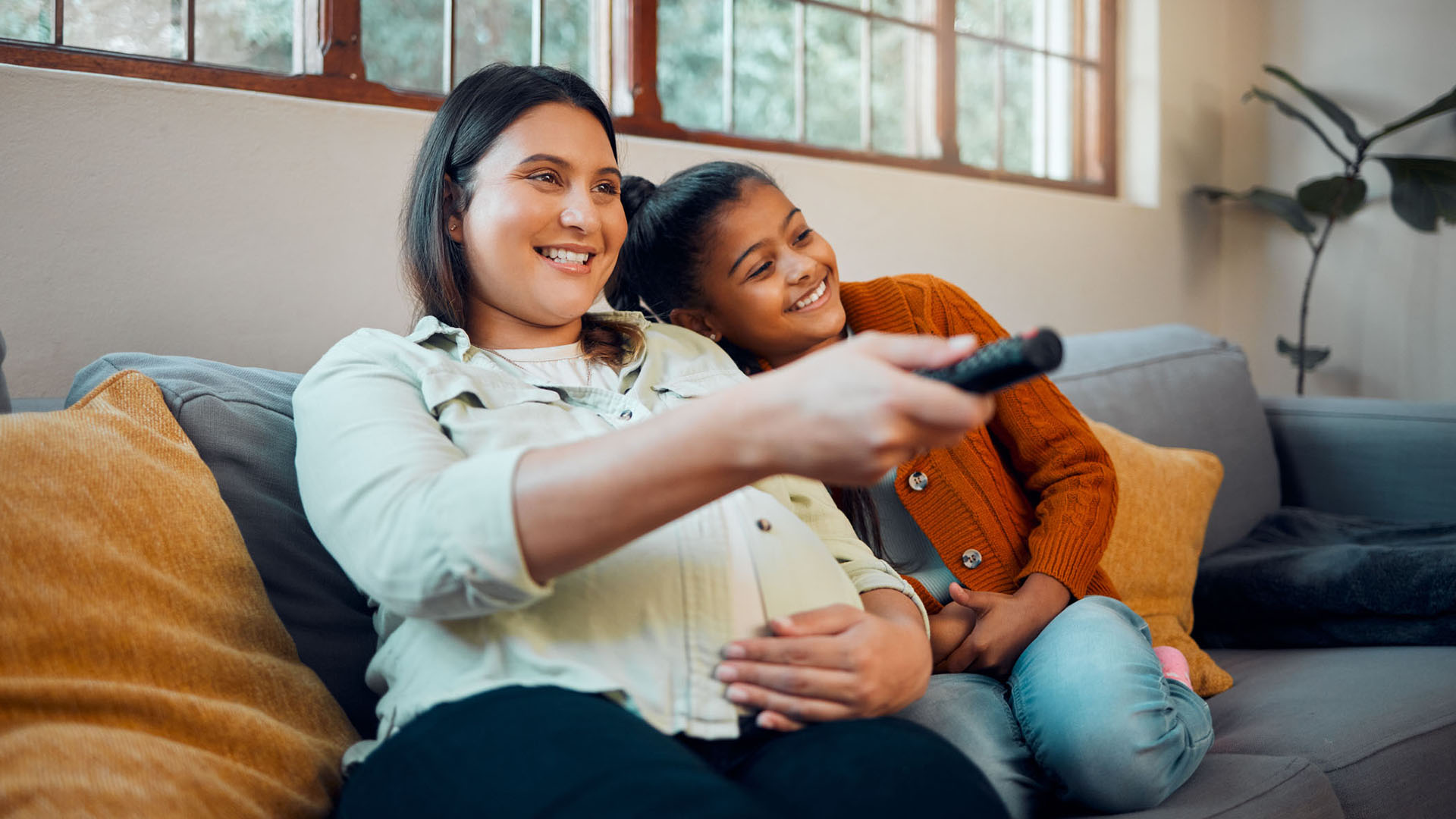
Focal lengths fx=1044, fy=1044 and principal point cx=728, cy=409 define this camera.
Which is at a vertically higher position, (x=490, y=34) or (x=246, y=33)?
(x=490, y=34)

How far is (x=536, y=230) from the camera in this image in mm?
1218

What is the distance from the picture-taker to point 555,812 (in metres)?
0.70

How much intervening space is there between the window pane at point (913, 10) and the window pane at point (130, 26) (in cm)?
191

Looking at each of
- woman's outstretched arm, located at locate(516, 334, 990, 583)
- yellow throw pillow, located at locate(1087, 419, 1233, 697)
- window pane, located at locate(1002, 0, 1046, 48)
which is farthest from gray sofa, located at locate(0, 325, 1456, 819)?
window pane, located at locate(1002, 0, 1046, 48)

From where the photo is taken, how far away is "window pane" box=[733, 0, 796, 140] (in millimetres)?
2635

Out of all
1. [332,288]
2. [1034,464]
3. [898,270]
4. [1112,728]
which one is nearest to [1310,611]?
[1034,464]

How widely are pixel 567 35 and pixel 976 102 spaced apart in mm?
1423

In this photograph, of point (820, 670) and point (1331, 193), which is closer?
point (820, 670)

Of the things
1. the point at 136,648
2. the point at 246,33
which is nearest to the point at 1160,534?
the point at 136,648

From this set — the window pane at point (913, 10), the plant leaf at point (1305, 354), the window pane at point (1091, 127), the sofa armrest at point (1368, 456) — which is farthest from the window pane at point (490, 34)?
the plant leaf at point (1305, 354)

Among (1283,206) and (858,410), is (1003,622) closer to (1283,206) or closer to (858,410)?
(858,410)

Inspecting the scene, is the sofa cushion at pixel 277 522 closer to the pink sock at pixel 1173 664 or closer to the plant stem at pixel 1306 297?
the pink sock at pixel 1173 664

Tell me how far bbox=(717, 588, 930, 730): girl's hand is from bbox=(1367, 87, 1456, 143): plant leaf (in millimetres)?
2950

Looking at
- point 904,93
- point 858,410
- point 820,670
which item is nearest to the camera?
point 858,410
